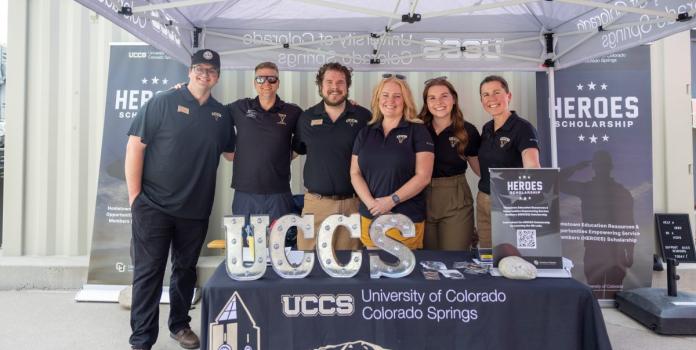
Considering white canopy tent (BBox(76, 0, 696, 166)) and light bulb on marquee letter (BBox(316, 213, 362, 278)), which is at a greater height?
white canopy tent (BBox(76, 0, 696, 166))

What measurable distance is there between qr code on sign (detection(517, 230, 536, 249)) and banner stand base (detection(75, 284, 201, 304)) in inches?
99.4

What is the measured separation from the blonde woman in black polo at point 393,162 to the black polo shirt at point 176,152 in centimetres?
78

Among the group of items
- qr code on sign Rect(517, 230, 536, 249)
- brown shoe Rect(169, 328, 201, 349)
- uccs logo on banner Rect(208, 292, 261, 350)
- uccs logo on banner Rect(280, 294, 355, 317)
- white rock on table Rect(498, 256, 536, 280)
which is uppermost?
qr code on sign Rect(517, 230, 536, 249)

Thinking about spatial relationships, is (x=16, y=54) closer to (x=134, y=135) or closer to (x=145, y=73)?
(x=145, y=73)

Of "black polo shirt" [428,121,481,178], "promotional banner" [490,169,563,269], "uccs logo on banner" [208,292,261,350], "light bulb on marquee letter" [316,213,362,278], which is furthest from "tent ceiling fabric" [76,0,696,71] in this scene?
"uccs logo on banner" [208,292,261,350]

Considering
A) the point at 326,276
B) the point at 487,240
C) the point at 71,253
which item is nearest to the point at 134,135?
the point at 326,276

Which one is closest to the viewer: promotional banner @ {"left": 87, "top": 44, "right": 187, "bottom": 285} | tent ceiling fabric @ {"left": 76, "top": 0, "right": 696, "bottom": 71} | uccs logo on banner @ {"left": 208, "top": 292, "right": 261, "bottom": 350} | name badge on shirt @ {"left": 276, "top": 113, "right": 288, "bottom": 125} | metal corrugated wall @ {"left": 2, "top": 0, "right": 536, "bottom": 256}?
uccs logo on banner @ {"left": 208, "top": 292, "right": 261, "bottom": 350}

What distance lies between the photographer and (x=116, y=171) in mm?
3305

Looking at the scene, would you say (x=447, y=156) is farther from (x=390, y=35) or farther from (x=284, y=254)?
(x=284, y=254)

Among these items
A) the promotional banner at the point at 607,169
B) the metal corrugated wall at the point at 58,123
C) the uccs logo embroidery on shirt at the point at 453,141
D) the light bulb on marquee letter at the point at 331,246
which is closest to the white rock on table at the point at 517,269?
the light bulb on marquee letter at the point at 331,246

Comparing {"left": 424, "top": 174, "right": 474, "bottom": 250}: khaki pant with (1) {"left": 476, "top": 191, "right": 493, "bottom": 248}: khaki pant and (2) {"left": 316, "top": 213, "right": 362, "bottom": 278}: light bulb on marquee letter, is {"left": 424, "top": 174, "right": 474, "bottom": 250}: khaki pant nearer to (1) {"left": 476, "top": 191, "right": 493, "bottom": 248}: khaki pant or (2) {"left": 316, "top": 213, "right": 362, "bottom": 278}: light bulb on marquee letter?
(1) {"left": 476, "top": 191, "right": 493, "bottom": 248}: khaki pant

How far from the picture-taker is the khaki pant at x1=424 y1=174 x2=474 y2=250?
2.27m

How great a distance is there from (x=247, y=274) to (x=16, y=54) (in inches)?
143

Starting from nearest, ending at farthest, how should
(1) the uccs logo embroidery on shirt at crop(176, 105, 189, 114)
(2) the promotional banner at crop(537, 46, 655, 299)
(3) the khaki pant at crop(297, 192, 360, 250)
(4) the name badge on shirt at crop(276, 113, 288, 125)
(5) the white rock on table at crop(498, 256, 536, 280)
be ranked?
(5) the white rock on table at crop(498, 256, 536, 280)
(1) the uccs logo embroidery on shirt at crop(176, 105, 189, 114)
(3) the khaki pant at crop(297, 192, 360, 250)
(4) the name badge on shirt at crop(276, 113, 288, 125)
(2) the promotional banner at crop(537, 46, 655, 299)
